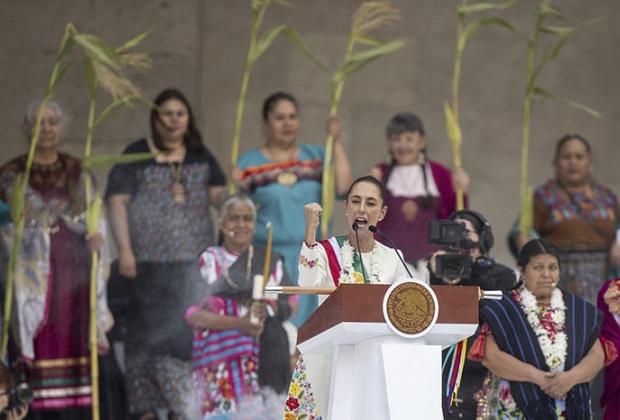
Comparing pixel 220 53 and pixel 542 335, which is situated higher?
pixel 220 53

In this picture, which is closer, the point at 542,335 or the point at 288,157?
the point at 542,335

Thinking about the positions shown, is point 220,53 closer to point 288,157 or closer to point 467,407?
point 288,157

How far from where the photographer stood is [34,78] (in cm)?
895

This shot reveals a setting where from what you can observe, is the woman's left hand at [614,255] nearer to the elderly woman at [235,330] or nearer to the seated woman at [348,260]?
the elderly woman at [235,330]

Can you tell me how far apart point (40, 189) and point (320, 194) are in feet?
4.76

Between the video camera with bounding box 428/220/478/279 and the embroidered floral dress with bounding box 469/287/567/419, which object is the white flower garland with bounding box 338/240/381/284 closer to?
the video camera with bounding box 428/220/478/279

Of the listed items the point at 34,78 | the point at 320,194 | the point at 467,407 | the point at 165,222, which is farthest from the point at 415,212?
the point at 34,78

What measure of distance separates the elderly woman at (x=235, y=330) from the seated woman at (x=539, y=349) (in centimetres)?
127

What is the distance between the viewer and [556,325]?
5996mm

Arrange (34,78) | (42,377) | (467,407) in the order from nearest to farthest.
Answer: (467,407) < (42,377) < (34,78)

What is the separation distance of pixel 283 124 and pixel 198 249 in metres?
0.80

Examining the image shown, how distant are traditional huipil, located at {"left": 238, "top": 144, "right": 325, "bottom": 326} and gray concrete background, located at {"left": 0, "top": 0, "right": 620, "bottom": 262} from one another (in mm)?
1463

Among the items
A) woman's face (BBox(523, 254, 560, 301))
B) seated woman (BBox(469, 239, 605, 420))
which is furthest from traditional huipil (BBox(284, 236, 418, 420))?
woman's face (BBox(523, 254, 560, 301))

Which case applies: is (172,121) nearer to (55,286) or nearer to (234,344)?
(55,286)
